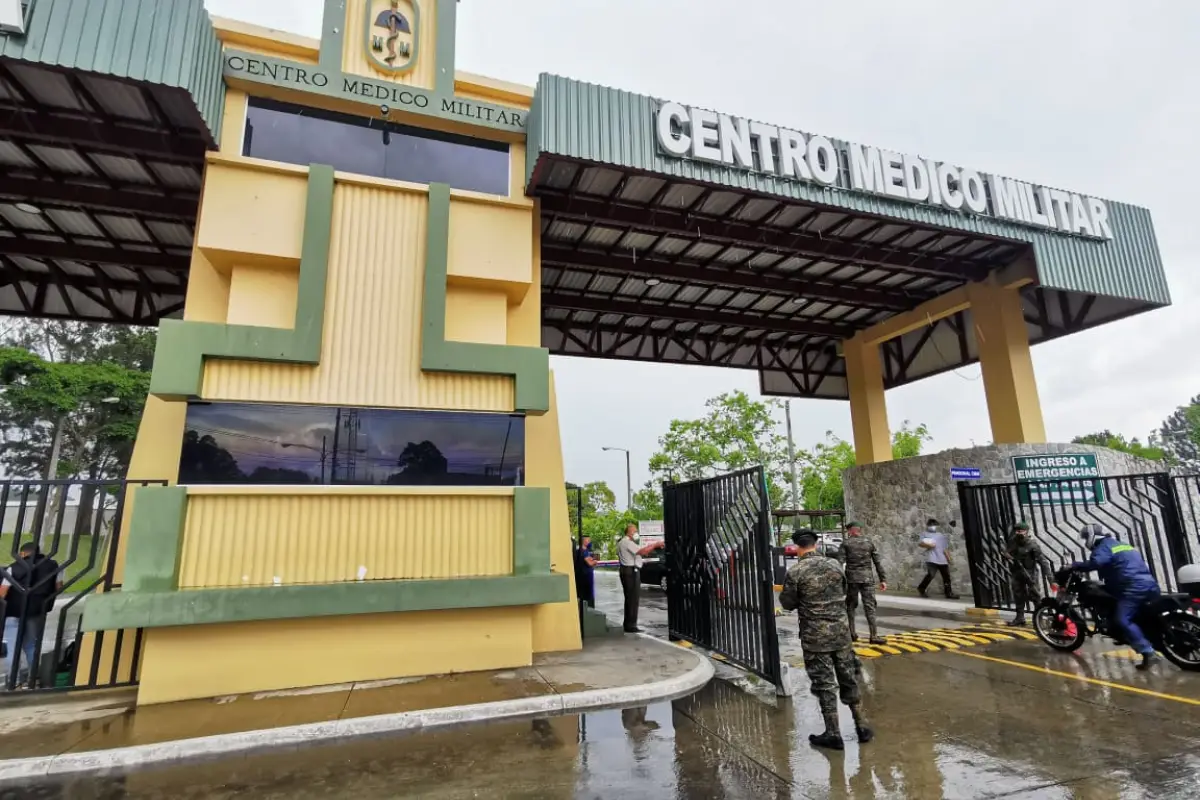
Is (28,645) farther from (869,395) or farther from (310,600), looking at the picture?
(869,395)

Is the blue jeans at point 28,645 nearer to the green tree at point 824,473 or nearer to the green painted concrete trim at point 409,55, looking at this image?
the green painted concrete trim at point 409,55

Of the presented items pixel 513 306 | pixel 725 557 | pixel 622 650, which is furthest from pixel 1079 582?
pixel 513 306

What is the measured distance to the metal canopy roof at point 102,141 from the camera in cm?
727

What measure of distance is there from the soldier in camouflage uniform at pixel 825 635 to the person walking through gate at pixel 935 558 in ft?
33.5

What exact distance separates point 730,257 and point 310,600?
10.9 meters

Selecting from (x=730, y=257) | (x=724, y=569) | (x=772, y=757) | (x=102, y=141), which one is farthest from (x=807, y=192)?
(x=102, y=141)

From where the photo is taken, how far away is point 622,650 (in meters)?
8.69

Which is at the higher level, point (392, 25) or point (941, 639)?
point (392, 25)

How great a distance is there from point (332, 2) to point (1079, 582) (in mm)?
→ 13431

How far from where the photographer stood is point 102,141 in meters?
8.78

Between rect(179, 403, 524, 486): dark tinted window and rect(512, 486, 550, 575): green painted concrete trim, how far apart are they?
0.30 m

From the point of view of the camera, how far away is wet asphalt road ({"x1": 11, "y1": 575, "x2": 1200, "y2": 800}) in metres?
4.25

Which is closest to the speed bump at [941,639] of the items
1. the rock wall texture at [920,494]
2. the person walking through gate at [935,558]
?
the person walking through gate at [935,558]

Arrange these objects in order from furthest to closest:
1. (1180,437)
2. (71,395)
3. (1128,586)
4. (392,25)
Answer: (1180,437)
(71,395)
(392,25)
(1128,586)
